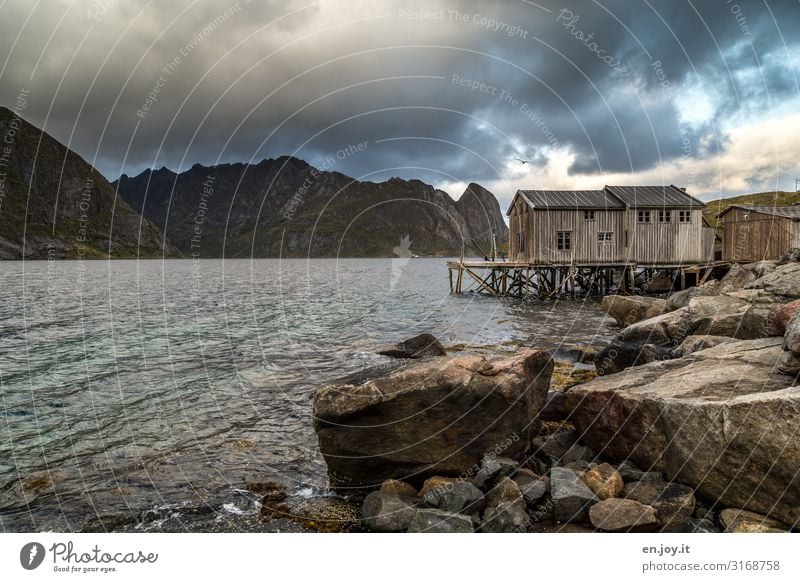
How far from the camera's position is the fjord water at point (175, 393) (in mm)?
8914

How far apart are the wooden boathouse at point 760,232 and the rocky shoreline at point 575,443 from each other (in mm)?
34446

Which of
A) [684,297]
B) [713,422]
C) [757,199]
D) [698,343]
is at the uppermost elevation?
[757,199]

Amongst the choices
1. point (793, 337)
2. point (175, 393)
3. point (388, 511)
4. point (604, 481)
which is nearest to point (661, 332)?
point (793, 337)

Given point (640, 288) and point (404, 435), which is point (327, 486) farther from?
point (640, 288)

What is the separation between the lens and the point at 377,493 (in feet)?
24.9

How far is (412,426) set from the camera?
28.6 ft

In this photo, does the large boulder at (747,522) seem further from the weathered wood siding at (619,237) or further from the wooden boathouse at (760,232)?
the wooden boathouse at (760,232)

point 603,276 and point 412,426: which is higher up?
point 603,276

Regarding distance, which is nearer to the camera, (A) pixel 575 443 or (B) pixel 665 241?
(A) pixel 575 443

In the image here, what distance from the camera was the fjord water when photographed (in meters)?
8.91

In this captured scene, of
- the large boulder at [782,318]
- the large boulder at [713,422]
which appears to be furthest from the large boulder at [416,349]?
the large boulder at [782,318]

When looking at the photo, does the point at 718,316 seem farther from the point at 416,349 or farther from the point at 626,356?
the point at 416,349

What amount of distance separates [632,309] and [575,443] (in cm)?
2098
